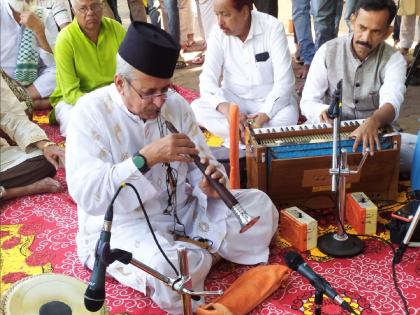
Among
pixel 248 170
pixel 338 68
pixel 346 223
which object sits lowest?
pixel 346 223

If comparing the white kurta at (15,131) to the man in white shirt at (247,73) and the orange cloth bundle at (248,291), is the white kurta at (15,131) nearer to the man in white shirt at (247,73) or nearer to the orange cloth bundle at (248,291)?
the man in white shirt at (247,73)

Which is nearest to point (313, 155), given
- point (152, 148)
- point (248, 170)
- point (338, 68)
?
point (248, 170)

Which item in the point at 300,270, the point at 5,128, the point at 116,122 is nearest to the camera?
the point at 300,270

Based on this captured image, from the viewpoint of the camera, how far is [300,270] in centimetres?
157

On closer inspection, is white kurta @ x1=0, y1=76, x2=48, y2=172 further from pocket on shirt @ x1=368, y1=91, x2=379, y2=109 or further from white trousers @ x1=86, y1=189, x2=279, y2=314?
pocket on shirt @ x1=368, y1=91, x2=379, y2=109

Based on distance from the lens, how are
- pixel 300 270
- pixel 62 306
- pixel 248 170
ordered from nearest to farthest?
pixel 300 270 < pixel 62 306 < pixel 248 170

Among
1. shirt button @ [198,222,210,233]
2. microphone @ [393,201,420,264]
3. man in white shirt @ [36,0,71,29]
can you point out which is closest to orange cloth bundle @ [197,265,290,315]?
shirt button @ [198,222,210,233]

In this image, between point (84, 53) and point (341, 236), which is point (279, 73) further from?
point (84, 53)

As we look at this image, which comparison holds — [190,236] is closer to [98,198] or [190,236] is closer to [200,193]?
[200,193]

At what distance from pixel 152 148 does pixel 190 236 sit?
66cm

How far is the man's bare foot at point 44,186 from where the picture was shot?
3426 mm

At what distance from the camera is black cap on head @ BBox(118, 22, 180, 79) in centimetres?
214

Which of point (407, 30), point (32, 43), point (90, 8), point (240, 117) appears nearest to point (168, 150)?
point (240, 117)

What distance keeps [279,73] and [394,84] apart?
0.84 metres
